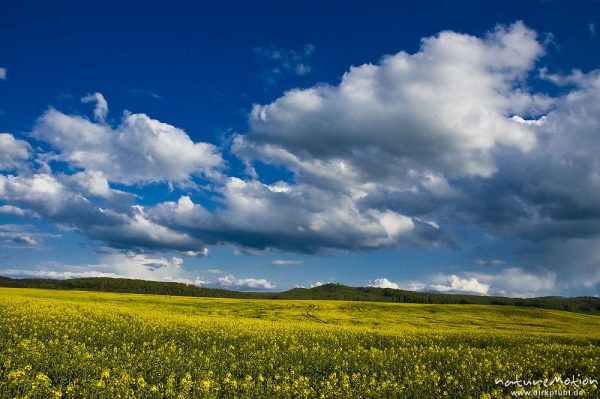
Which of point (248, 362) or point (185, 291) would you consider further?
point (185, 291)

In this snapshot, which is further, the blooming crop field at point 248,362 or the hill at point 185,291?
the hill at point 185,291

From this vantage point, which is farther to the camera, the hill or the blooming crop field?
the hill

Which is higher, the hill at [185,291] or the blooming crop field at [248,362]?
the blooming crop field at [248,362]

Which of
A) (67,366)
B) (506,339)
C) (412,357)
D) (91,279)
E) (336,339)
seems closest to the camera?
(67,366)

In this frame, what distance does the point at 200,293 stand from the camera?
15312 centimetres

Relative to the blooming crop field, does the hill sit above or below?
below

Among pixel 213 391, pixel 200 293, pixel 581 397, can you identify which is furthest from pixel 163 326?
pixel 200 293

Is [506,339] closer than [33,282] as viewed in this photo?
Yes

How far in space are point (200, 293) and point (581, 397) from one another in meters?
150

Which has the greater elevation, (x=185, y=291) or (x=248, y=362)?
(x=248, y=362)

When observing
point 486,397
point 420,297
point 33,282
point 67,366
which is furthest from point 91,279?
point 486,397

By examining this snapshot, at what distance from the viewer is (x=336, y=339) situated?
87.6 ft

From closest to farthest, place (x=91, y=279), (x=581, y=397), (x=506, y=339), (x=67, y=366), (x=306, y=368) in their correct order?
(x=581, y=397) < (x=67, y=366) < (x=306, y=368) < (x=506, y=339) < (x=91, y=279)

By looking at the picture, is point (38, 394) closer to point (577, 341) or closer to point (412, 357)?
point (412, 357)
